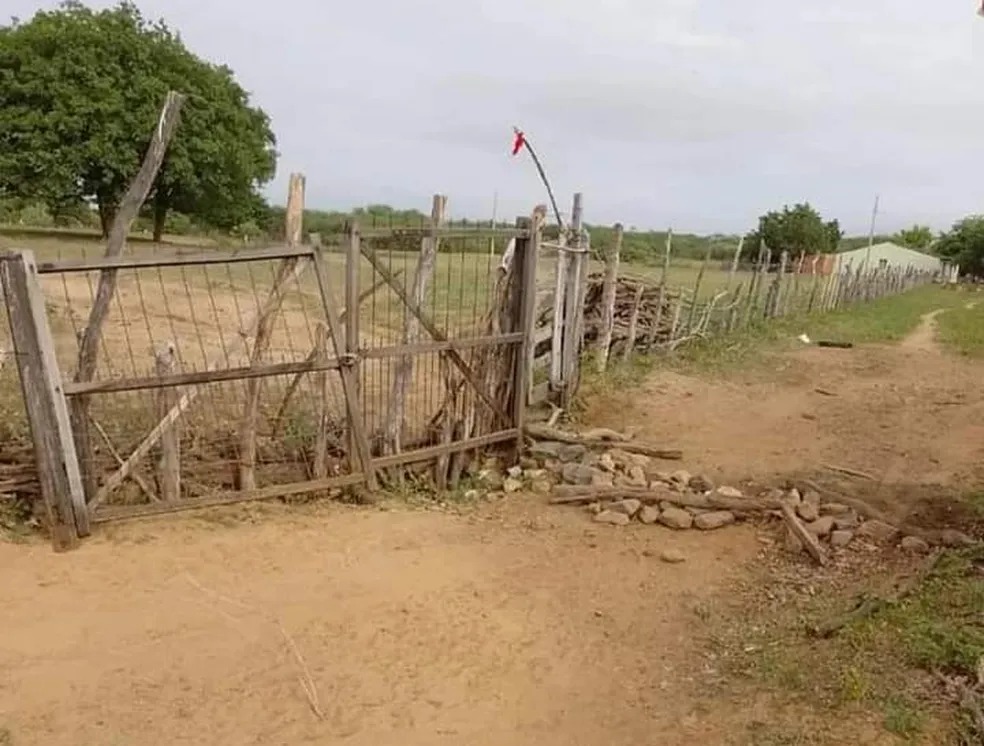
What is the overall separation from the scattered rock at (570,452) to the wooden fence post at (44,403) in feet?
11.4

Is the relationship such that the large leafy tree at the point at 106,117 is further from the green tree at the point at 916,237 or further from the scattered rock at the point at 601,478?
the green tree at the point at 916,237

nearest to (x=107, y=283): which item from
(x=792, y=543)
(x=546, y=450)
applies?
(x=546, y=450)

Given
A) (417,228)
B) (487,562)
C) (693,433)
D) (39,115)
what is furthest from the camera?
(39,115)

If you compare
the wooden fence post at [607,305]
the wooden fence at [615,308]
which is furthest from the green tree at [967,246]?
the wooden fence post at [607,305]

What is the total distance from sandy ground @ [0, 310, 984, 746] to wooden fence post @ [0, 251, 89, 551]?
0.18 m

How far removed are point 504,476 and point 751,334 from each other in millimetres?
11127

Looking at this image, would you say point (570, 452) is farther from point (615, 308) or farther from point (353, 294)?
point (615, 308)

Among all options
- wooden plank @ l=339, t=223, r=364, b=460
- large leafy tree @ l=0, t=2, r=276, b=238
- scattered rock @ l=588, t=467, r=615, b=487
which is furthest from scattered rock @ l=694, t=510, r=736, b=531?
large leafy tree @ l=0, t=2, r=276, b=238

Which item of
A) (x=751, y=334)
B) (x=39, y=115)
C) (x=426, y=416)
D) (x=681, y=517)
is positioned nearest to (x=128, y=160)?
(x=39, y=115)

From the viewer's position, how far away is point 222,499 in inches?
212

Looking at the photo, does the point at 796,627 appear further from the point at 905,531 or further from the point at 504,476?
the point at 504,476

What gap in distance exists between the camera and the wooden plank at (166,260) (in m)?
4.78

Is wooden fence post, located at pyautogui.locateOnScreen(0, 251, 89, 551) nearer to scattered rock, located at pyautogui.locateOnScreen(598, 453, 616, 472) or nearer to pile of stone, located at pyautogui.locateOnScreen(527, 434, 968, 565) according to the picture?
pile of stone, located at pyautogui.locateOnScreen(527, 434, 968, 565)

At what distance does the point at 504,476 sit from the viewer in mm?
6816
